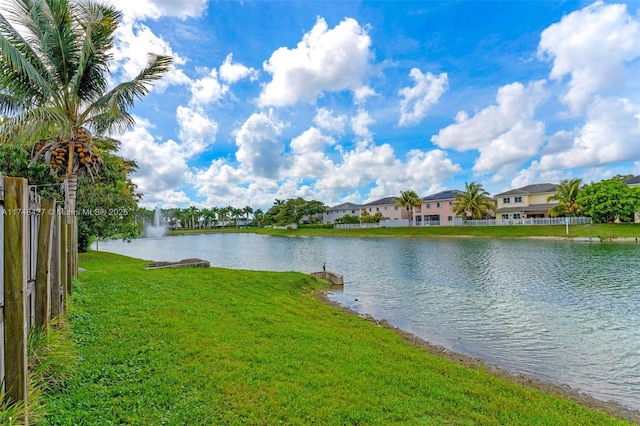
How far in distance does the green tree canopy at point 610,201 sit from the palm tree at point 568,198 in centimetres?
271

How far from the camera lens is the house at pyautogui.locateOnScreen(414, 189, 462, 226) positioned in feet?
201

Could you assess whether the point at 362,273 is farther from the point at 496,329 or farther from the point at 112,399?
the point at 112,399

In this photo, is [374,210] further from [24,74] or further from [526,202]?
[24,74]

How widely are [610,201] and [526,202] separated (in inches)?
619

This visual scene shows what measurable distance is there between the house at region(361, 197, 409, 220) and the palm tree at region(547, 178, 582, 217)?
2795cm

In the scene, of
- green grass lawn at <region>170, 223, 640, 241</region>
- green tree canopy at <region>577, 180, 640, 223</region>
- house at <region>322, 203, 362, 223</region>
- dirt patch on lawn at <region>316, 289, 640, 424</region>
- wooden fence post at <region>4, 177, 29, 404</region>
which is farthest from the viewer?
house at <region>322, 203, 362, 223</region>

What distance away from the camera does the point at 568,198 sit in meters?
45.7

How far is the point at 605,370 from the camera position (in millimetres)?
7383

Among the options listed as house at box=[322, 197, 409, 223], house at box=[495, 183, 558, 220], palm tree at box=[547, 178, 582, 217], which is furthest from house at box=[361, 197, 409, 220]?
palm tree at box=[547, 178, 582, 217]

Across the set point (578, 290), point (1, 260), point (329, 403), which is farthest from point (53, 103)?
point (578, 290)

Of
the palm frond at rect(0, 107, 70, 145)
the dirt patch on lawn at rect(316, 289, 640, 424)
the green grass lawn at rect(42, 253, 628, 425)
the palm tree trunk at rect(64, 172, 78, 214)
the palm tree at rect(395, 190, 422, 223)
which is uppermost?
the palm tree at rect(395, 190, 422, 223)

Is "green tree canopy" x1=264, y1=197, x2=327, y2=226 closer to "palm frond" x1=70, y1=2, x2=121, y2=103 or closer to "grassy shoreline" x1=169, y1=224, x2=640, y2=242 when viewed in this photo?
"grassy shoreline" x1=169, y1=224, x2=640, y2=242

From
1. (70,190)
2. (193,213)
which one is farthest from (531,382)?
(193,213)

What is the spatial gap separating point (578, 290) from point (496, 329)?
7.20 m
